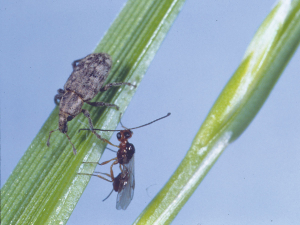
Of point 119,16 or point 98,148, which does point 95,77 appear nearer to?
point 119,16

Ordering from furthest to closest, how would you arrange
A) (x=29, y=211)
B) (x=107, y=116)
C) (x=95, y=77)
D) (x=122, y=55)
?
(x=95, y=77), (x=122, y=55), (x=107, y=116), (x=29, y=211)

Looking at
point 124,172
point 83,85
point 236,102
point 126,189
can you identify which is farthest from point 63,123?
point 236,102

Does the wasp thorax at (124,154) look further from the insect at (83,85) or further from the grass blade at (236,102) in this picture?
the grass blade at (236,102)

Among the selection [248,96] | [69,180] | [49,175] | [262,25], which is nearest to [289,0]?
[262,25]

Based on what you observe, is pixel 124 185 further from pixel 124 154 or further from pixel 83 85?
pixel 83 85

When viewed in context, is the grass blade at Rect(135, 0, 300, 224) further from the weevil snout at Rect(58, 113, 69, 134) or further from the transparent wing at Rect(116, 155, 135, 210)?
the transparent wing at Rect(116, 155, 135, 210)
